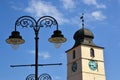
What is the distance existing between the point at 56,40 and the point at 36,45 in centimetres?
65

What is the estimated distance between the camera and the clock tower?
50250 mm

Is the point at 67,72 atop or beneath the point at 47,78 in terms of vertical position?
atop

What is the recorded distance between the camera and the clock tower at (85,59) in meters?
50.2

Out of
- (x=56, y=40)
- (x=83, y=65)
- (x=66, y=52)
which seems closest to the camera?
(x=56, y=40)

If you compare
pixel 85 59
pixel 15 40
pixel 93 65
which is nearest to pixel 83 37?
pixel 85 59

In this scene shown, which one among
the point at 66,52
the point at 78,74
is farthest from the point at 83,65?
the point at 66,52

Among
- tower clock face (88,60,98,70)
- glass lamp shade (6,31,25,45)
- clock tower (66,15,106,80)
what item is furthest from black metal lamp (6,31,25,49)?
tower clock face (88,60,98,70)

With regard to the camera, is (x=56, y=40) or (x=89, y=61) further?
(x=89, y=61)

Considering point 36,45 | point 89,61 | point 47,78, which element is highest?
point 89,61

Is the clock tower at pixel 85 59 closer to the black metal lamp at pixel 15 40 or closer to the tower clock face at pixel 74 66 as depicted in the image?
the tower clock face at pixel 74 66

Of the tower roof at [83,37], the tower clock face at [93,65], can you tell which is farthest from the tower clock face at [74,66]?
the tower roof at [83,37]

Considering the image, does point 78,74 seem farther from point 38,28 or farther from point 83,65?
point 38,28

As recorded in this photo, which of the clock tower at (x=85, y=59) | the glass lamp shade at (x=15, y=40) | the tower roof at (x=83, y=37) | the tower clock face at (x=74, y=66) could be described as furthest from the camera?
the tower roof at (x=83, y=37)

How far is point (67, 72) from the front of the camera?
5309 cm
